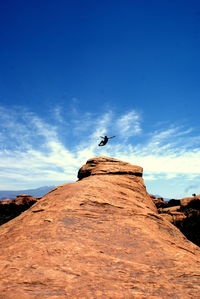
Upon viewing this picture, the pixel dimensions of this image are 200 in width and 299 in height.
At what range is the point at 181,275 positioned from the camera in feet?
13.3

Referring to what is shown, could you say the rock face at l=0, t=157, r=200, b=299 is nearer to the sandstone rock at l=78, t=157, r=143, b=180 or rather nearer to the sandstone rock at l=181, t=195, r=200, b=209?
the sandstone rock at l=78, t=157, r=143, b=180

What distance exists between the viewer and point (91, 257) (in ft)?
14.7

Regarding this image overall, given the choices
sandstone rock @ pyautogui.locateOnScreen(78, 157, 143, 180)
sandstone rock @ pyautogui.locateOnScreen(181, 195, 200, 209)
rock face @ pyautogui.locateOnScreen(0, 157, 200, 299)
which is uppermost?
sandstone rock @ pyautogui.locateOnScreen(78, 157, 143, 180)

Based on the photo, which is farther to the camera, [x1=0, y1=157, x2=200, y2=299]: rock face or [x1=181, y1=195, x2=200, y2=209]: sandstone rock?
[x1=181, y1=195, x2=200, y2=209]: sandstone rock

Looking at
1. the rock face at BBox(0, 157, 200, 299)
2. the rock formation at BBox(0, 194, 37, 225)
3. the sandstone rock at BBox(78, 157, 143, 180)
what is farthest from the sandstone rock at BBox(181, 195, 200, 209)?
the rock formation at BBox(0, 194, 37, 225)

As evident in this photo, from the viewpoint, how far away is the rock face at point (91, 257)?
3.42m

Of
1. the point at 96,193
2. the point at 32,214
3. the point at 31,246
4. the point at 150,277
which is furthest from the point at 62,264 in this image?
the point at 96,193

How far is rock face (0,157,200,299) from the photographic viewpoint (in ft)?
11.2

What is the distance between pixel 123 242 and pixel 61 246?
5.70 feet

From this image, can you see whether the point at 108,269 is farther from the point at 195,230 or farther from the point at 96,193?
the point at 195,230

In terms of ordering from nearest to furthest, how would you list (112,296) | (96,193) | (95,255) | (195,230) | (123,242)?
(112,296) < (95,255) < (123,242) < (96,193) < (195,230)

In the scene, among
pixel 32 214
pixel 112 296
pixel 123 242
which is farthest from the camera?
pixel 32 214

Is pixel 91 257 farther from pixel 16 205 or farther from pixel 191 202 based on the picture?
pixel 16 205

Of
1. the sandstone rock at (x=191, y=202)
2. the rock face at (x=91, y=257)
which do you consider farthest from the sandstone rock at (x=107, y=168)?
the sandstone rock at (x=191, y=202)
